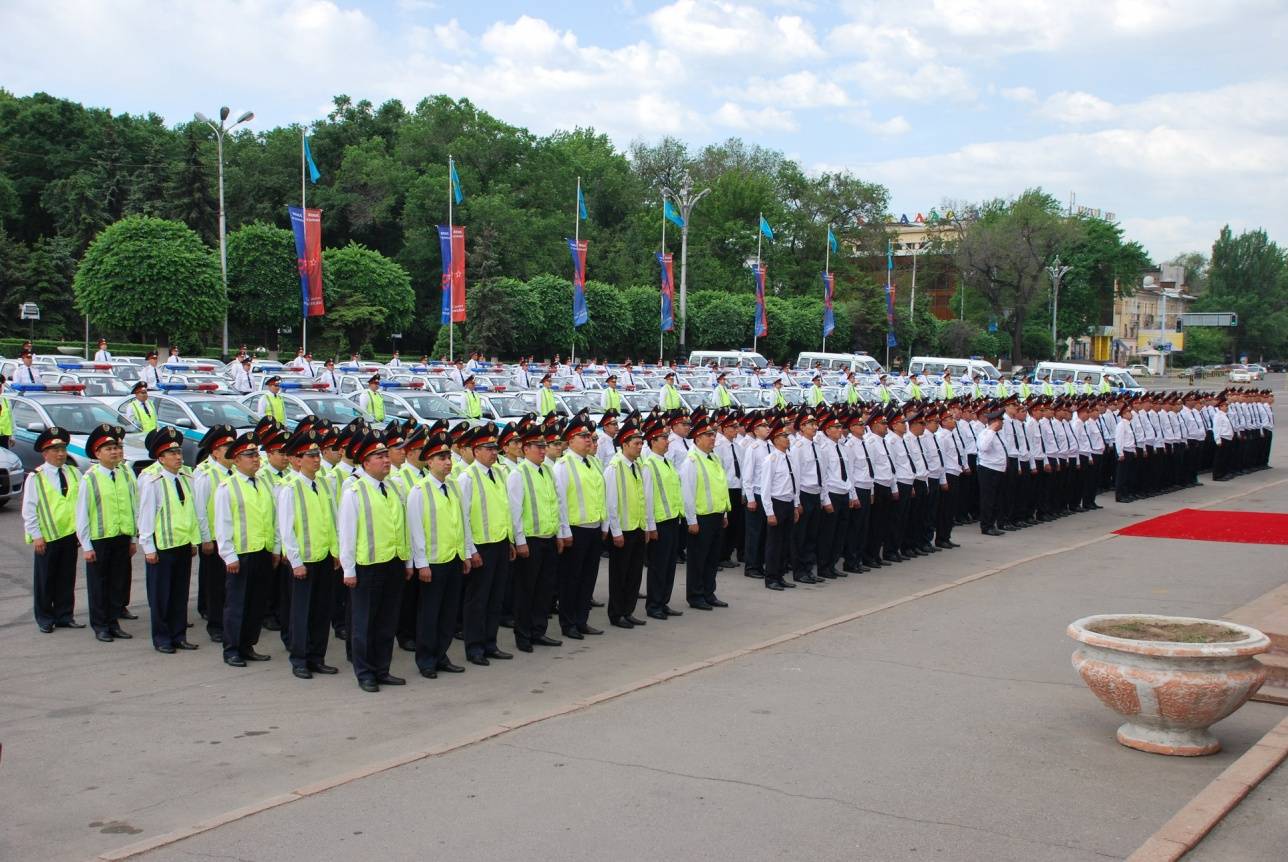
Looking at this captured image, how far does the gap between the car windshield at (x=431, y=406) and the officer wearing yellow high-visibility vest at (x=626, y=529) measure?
11.9 metres

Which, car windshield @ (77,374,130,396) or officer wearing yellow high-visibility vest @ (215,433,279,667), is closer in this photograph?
officer wearing yellow high-visibility vest @ (215,433,279,667)

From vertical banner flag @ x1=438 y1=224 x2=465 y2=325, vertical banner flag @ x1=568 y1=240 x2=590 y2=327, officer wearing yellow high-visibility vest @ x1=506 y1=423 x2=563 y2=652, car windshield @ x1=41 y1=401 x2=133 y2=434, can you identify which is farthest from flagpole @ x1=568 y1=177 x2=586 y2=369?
officer wearing yellow high-visibility vest @ x1=506 y1=423 x2=563 y2=652

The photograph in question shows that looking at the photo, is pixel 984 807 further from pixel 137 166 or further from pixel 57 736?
pixel 137 166

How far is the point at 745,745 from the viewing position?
7.16 metres

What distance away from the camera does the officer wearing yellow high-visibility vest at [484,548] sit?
30.9 feet

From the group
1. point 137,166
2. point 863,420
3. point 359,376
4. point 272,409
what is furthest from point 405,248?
point 863,420

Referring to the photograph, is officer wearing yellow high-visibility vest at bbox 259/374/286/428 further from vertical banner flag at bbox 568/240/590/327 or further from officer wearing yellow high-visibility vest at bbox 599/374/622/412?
vertical banner flag at bbox 568/240/590/327

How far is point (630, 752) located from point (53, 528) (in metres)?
5.96

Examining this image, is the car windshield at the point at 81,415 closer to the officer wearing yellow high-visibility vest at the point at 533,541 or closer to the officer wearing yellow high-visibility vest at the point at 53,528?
the officer wearing yellow high-visibility vest at the point at 53,528

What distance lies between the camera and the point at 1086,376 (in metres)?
41.7

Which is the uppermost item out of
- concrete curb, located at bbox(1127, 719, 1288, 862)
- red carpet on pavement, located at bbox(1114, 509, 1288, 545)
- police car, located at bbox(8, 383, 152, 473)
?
police car, located at bbox(8, 383, 152, 473)

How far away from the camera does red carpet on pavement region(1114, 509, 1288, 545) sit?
16.6 metres

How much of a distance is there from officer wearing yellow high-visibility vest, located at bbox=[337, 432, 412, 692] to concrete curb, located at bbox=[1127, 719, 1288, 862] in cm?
539

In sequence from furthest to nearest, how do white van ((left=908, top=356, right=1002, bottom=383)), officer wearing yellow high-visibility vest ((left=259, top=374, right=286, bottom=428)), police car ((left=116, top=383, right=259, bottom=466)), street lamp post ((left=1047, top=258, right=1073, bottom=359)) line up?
1. street lamp post ((left=1047, top=258, right=1073, bottom=359))
2. white van ((left=908, top=356, right=1002, bottom=383))
3. officer wearing yellow high-visibility vest ((left=259, top=374, right=286, bottom=428))
4. police car ((left=116, top=383, right=259, bottom=466))
